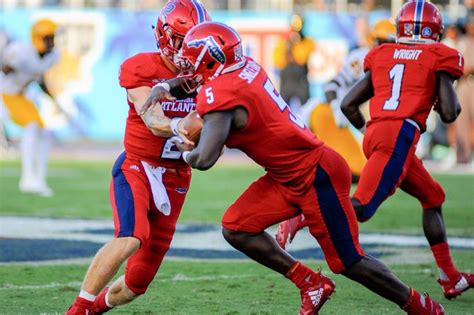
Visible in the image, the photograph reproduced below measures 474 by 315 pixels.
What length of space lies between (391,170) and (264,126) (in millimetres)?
1494

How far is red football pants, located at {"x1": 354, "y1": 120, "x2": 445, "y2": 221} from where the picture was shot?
6.33 metres

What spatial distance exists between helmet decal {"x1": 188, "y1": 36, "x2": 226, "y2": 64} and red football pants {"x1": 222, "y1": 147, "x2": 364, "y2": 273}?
2.24 feet

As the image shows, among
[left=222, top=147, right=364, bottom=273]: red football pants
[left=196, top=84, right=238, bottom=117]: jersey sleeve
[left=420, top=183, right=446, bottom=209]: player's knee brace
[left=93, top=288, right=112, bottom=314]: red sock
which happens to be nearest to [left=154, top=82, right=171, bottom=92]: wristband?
[left=196, top=84, right=238, bottom=117]: jersey sleeve

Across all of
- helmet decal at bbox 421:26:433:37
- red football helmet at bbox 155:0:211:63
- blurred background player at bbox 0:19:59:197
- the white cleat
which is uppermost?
red football helmet at bbox 155:0:211:63

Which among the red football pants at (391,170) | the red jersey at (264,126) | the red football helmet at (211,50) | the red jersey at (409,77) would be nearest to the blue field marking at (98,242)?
the red football pants at (391,170)

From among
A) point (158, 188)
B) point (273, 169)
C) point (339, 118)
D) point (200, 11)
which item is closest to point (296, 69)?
point (339, 118)

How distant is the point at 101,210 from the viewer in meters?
10.8

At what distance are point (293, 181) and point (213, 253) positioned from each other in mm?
3010

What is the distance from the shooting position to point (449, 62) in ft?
20.9

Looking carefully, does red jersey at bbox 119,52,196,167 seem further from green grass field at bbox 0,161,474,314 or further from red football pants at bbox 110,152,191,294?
green grass field at bbox 0,161,474,314

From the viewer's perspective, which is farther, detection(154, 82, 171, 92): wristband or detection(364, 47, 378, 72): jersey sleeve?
detection(364, 47, 378, 72): jersey sleeve

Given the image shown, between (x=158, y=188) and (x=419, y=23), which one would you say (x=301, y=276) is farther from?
(x=419, y=23)

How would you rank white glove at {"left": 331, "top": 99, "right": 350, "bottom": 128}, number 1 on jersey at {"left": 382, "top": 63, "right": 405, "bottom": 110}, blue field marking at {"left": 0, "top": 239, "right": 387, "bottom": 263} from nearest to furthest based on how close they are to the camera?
1. number 1 on jersey at {"left": 382, "top": 63, "right": 405, "bottom": 110}
2. blue field marking at {"left": 0, "top": 239, "right": 387, "bottom": 263}
3. white glove at {"left": 331, "top": 99, "right": 350, "bottom": 128}

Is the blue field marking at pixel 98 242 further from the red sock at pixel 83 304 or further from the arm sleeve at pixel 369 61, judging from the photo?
the red sock at pixel 83 304
